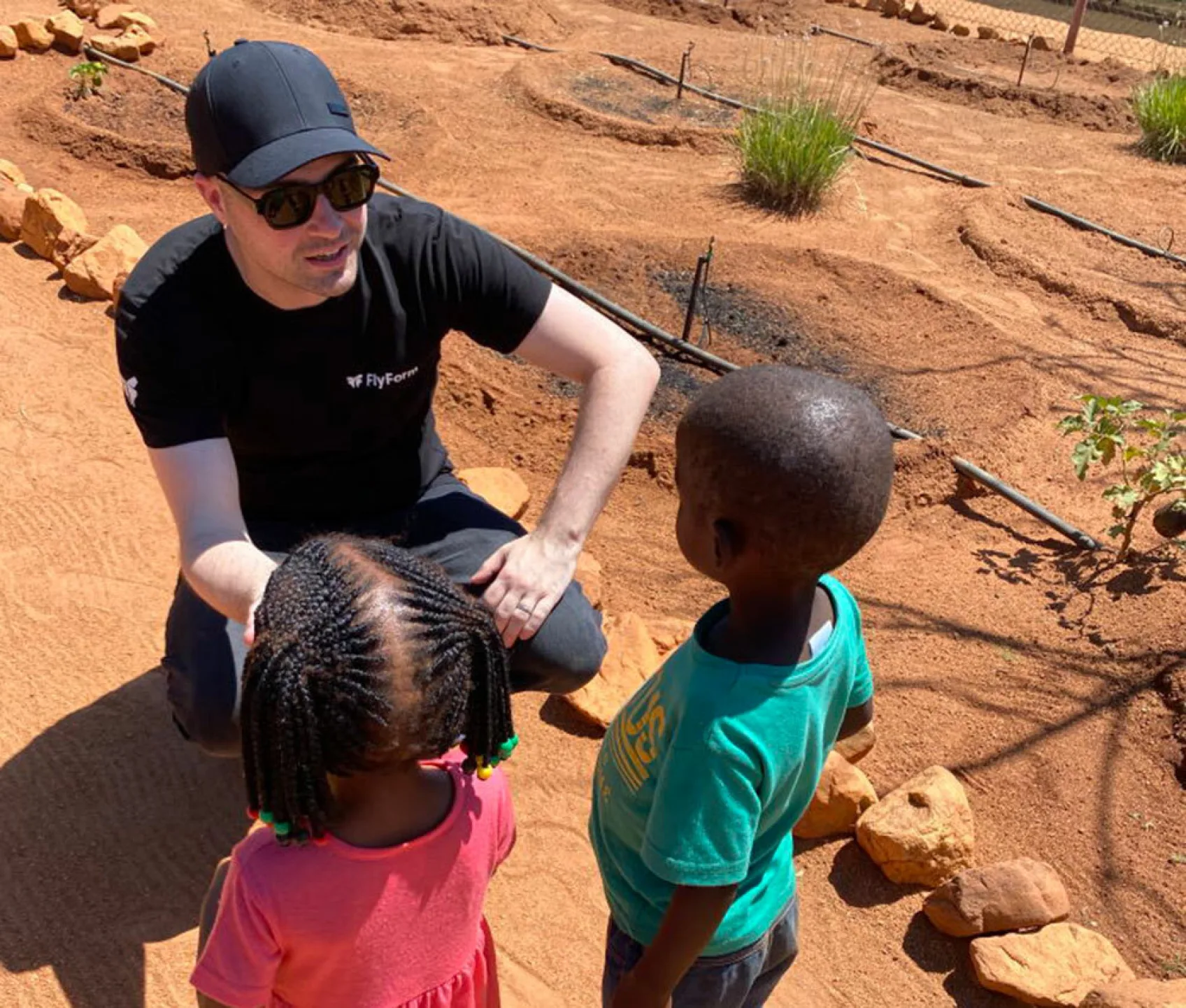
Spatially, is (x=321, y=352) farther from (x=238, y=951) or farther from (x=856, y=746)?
(x=856, y=746)

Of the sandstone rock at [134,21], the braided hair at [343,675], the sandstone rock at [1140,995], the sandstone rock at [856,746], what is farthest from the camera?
the sandstone rock at [134,21]

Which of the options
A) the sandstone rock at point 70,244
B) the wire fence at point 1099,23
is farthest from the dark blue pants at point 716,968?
the wire fence at point 1099,23

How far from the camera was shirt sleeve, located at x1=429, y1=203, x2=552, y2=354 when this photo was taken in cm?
254

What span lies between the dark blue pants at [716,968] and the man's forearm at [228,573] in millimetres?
866

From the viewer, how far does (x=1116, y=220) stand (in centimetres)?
738

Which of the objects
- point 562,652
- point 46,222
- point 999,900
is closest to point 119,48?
point 46,222

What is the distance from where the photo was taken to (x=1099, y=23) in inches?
593

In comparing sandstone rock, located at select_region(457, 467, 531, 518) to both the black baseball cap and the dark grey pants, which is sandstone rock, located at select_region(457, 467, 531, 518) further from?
the black baseball cap

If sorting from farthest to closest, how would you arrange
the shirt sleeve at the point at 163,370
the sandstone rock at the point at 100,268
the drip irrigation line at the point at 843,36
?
the drip irrigation line at the point at 843,36
the sandstone rock at the point at 100,268
the shirt sleeve at the point at 163,370

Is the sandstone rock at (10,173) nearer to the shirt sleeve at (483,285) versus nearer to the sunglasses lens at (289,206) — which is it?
the shirt sleeve at (483,285)

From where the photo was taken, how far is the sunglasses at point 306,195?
83.4 inches

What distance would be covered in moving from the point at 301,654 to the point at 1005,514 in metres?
3.46

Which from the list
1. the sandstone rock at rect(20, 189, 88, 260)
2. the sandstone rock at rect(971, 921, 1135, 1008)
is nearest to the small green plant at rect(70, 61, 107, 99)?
the sandstone rock at rect(20, 189, 88, 260)

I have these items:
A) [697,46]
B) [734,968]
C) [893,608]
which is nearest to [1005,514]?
[893,608]
